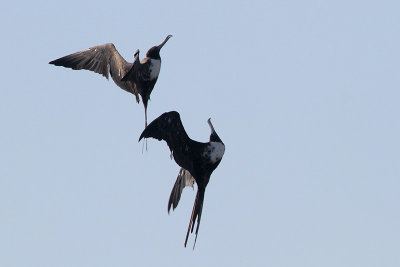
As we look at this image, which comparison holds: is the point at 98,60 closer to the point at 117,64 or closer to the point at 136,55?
the point at 117,64

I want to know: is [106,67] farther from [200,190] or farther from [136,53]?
[200,190]

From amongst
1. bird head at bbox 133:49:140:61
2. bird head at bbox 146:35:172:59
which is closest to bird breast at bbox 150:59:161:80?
bird head at bbox 146:35:172:59

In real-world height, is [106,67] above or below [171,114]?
above

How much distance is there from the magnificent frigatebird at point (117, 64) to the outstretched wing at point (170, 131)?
2.34 m

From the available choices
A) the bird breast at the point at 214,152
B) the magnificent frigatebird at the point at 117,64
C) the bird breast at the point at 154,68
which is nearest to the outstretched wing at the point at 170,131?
the bird breast at the point at 214,152

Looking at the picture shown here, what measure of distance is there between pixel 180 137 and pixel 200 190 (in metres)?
1.30

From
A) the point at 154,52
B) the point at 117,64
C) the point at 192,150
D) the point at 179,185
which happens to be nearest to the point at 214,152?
the point at 192,150

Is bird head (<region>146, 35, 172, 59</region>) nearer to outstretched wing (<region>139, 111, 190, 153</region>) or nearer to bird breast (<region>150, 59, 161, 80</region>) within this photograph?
bird breast (<region>150, 59, 161, 80</region>)

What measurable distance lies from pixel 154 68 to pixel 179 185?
2805 millimetres

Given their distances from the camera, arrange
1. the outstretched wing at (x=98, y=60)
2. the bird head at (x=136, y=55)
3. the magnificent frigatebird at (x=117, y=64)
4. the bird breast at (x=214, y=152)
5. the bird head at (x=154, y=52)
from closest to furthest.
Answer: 1. the bird breast at (x=214, y=152)
2. the magnificent frigatebird at (x=117, y=64)
3. the bird head at (x=136, y=55)
4. the bird head at (x=154, y=52)
5. the outstretched wing at (x=98, y=60)

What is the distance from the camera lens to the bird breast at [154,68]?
30094 mm

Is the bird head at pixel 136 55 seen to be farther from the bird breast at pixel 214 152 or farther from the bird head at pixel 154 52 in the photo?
the bird breast at pixel 214 152

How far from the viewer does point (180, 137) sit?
2789 centimetres

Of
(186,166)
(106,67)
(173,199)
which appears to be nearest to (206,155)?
(186,166)
